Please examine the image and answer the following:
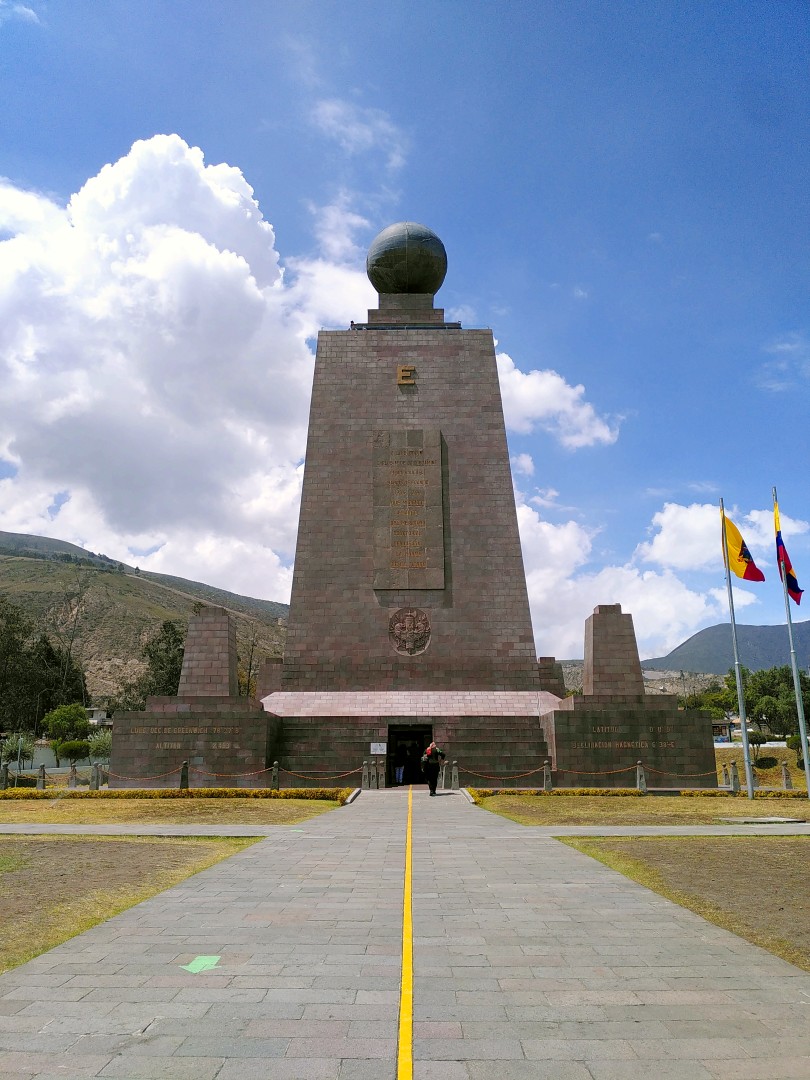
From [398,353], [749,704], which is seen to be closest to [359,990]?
[398,353]

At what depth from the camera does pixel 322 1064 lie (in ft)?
12.5

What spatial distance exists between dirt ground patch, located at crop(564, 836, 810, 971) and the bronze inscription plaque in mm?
18301

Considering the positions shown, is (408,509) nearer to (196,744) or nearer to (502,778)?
(502,778)

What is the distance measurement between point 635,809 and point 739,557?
8.78m

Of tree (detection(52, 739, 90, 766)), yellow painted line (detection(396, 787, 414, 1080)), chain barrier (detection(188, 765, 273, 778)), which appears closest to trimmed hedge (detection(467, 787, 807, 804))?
chain barrier (detection(188, 765, 273, 778))

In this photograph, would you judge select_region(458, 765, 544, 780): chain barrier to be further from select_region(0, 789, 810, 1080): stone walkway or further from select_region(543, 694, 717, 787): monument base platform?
select_region(0, 789, 810, 1080): stone walkway

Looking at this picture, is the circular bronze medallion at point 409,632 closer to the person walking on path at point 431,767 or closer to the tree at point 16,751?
the person walking on path at point 431,767

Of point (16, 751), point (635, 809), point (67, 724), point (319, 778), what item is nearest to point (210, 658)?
point (319, 778)

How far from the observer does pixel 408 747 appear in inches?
1107

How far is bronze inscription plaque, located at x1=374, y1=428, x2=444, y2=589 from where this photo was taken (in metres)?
30.1

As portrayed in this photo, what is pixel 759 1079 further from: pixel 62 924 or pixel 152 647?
pixel 152 647

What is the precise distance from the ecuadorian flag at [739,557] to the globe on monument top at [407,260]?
1900cm

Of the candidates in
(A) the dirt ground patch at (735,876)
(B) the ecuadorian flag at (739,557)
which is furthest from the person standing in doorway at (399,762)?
(A) the dirt ground patch at (735,876)

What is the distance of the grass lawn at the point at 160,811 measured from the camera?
49.4 ft
